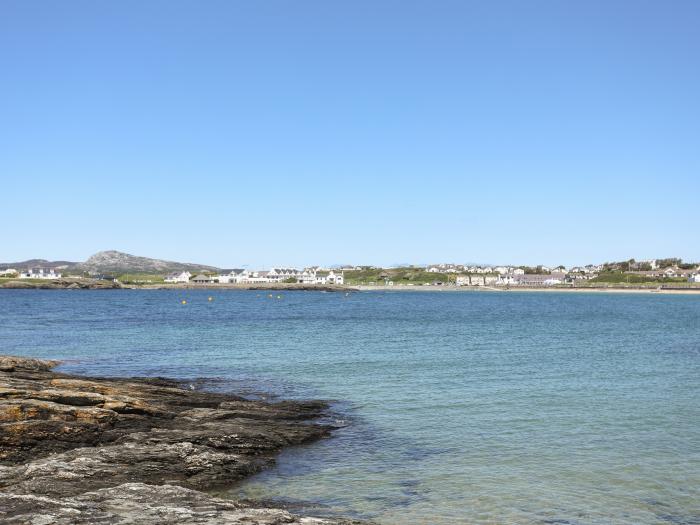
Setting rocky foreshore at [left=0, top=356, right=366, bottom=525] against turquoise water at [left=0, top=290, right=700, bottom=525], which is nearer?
rocky foreshore at [left=0, top=356, right=366, bottom=525]

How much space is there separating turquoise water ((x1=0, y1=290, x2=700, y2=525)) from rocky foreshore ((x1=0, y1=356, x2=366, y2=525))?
135cm

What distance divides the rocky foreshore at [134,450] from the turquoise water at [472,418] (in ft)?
4.44

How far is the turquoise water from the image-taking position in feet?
48.9

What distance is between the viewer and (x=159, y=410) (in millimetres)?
21344

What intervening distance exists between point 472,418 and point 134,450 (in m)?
12.3

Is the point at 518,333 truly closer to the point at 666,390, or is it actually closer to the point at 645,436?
the point at 666,390

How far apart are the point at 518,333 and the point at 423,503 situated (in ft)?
161

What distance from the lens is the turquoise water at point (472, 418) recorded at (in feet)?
48.9

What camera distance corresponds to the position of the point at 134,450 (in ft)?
53.6

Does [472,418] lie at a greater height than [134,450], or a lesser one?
lesser

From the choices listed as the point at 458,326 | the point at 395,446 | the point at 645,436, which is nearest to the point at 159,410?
the point at 395,446

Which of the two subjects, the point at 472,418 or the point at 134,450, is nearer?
the point at 134,450

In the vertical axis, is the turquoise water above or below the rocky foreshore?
below

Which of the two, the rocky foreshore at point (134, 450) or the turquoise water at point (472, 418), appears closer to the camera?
the rocky foreshore at point (134, 450)
